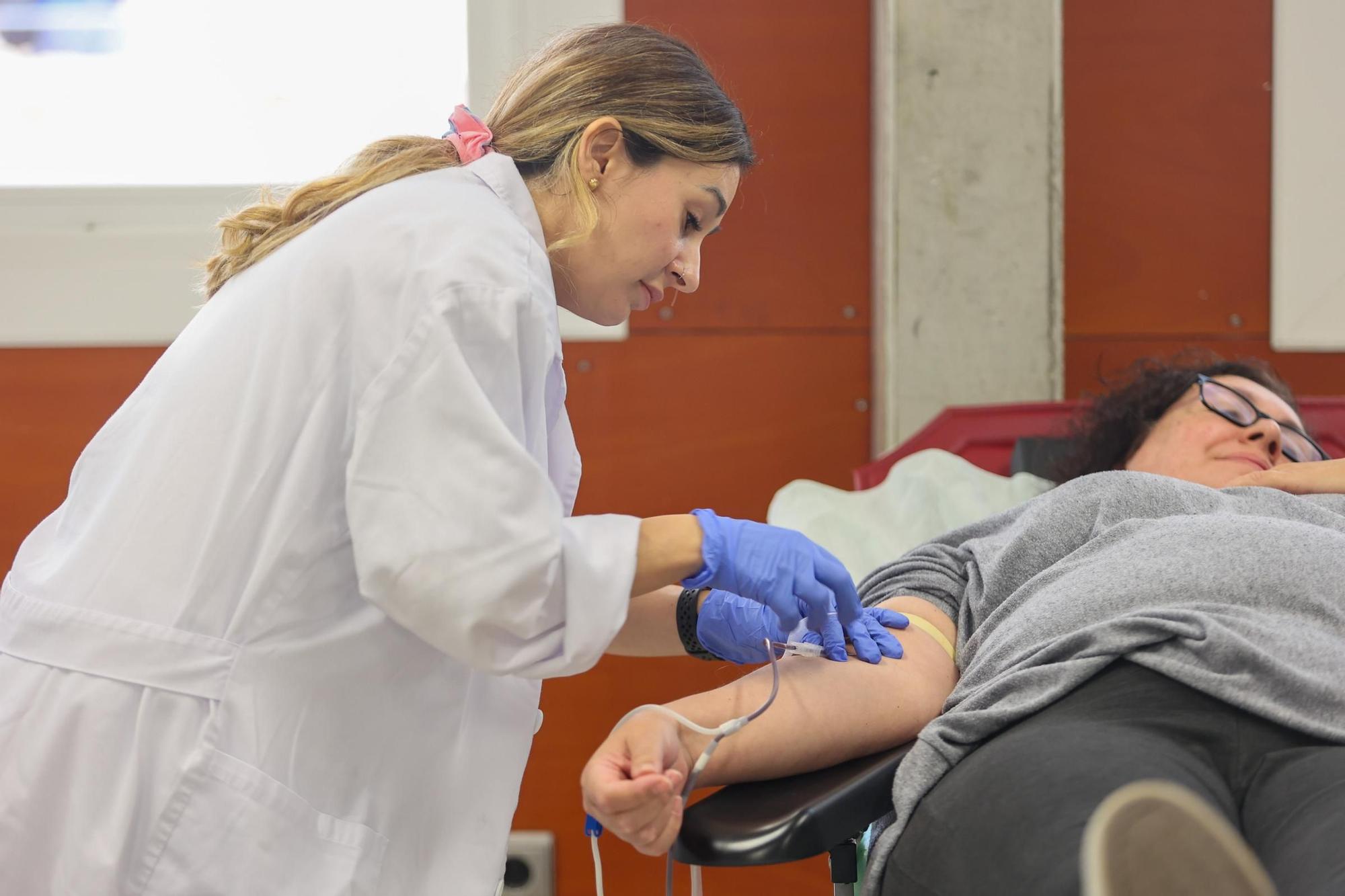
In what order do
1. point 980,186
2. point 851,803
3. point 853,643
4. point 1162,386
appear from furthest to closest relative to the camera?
point 980,186 < point 1162,386 < point 853,643 < point 851,803

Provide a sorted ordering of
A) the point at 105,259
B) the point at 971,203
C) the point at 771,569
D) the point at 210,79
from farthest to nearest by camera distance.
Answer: the point at 210,79
the point at 105,259
the point at 971,203
the point at 771,569

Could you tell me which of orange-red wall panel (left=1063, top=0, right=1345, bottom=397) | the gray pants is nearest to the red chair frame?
orange-red wall panel (left=1063, top=0, right=1345, bottom=397)

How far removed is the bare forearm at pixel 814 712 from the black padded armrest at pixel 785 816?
0.02 m

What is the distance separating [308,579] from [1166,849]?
0.73 meters

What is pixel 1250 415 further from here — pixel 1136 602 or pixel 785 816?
pixel 785 816

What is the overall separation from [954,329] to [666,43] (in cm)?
130

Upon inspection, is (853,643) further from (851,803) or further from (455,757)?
(455,757)

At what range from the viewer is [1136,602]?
4.36 feet

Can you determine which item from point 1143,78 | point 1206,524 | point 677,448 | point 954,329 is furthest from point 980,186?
point 1206,524

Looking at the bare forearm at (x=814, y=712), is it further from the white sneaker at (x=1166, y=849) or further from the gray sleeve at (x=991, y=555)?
the white sneaker at (x=1166, y=849)

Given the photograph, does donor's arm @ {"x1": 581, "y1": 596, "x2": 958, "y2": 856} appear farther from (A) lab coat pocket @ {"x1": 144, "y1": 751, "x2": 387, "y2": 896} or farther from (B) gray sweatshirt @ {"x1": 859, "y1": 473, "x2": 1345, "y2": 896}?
(A) lab coat pocket @ {"x1": 144, "y1": 751, "x2": 387, "y2": 896}

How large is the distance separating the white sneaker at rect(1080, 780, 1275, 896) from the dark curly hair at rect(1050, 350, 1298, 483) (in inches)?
49.8

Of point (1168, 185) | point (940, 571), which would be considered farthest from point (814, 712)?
point (1168, 185)

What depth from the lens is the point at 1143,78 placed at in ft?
8.89
